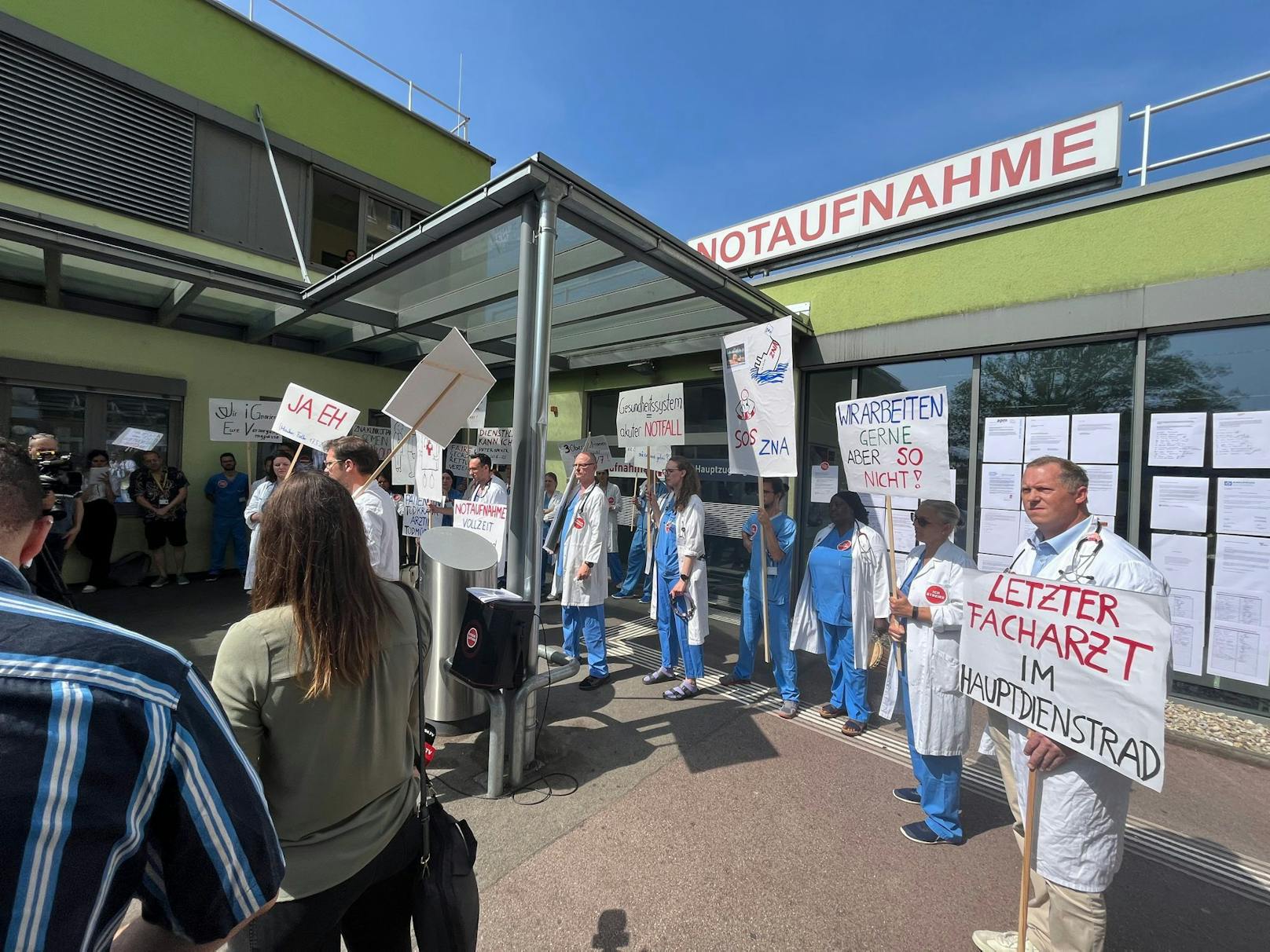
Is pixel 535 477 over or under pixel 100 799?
over

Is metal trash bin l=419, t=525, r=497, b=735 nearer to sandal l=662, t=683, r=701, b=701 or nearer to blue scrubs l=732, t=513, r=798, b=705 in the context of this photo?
sandal l=662, t=683, r=701, b=701

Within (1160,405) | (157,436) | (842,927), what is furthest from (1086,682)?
(157,436)

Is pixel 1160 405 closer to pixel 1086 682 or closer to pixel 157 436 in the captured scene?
pixel 1086 682

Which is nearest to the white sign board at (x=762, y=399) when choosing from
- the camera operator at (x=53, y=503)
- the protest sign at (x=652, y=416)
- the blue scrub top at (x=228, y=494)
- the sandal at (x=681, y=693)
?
the protest sign at (x=652, y=416)

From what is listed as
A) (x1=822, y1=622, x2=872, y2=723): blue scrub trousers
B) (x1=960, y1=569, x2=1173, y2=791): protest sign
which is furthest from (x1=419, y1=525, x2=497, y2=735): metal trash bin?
(x1=960, y1=569, x2=1173, y2=791): protest sign

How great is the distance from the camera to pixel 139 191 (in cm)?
755

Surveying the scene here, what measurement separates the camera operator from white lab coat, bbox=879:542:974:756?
3.59m

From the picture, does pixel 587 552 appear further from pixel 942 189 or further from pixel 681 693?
pixel 942 189

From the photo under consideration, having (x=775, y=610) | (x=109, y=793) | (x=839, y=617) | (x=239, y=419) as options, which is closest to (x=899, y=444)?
(x=839, y=617)

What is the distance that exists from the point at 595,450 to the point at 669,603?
282 centimetres

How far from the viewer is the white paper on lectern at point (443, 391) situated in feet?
11.9

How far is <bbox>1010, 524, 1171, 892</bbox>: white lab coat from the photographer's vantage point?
6.71 feet

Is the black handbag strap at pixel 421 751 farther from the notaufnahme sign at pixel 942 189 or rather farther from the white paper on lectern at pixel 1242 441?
the notaufnahme sign at pixel 942 189

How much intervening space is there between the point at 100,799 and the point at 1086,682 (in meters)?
2.67
